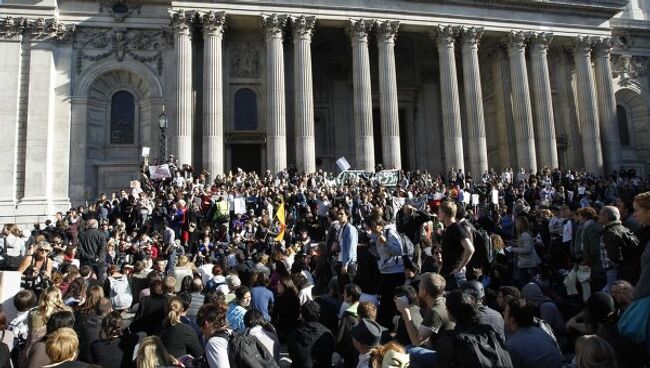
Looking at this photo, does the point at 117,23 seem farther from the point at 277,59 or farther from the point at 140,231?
the point at 140,231

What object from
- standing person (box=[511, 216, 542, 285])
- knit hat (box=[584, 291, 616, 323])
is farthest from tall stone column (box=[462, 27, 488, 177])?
knit hat (box=[584, 291, 616, 323])

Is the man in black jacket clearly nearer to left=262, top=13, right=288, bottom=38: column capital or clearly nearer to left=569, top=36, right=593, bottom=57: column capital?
left=262, top=13, right=288, bottom=38: column capital

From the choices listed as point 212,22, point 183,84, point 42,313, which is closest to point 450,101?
point 212,22

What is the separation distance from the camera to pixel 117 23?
31.4 metres

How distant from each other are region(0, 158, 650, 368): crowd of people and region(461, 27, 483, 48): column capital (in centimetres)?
1911

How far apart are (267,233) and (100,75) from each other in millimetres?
19529

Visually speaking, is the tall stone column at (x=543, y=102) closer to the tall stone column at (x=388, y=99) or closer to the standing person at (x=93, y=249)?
the tall stone column at (x=388, y=99)

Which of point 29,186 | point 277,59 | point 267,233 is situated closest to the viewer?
point 267,233

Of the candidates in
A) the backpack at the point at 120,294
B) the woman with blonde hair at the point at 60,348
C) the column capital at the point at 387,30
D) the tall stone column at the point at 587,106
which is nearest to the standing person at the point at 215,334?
the woman with blonde hair at the point at 60,348

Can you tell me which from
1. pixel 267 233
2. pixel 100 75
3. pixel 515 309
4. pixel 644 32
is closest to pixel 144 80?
pixel 100 75

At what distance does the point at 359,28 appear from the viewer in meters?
31.9

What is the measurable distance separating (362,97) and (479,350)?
27883 mm

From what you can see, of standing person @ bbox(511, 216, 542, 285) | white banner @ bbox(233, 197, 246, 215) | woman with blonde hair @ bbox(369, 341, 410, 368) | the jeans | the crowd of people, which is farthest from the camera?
white banner @ bbox(233, 197, 246, 215)

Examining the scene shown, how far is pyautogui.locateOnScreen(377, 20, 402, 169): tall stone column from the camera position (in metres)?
31.3
